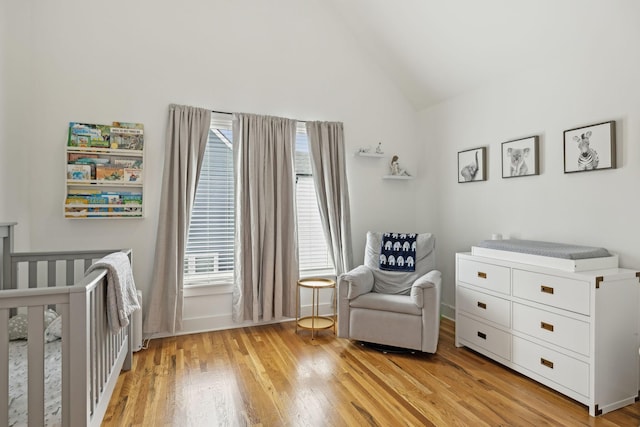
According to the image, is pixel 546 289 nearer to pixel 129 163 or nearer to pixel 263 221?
pixel 263 221

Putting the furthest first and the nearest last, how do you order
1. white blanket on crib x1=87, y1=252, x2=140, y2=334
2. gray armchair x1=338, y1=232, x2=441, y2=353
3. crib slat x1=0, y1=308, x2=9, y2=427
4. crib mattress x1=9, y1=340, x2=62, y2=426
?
gray armchair x1=338, y1=232, x2=441, y2=353, white blanket on crib x1=87, y1=252, x2=140, y2=334, crib mattress x1=9, y1=340, x2=62, y2=426, crib slat x1=0, y1=308, x2=9, y2=427

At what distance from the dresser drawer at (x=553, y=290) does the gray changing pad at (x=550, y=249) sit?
0.15 meters

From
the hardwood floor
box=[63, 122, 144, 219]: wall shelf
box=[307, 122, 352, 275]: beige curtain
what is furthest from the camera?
box=[307, 122, 352, 275]: beige curtain

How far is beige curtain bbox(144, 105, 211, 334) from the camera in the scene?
3.05m

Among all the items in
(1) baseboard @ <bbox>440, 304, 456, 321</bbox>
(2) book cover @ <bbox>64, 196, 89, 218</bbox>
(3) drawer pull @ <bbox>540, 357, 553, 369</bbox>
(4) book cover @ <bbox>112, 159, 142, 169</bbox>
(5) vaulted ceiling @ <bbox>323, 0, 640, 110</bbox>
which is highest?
(5) vaulted ceiling @ <bbox>323, 0, 640, 110</bbox>

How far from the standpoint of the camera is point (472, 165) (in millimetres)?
3475

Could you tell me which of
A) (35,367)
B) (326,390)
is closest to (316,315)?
(326,390)

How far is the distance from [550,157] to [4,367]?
11.3 feet

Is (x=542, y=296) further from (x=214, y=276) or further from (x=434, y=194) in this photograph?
(x=214, y=276)

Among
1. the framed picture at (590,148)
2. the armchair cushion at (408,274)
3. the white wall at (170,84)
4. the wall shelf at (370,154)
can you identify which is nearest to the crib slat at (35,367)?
the white wall at (170,84)

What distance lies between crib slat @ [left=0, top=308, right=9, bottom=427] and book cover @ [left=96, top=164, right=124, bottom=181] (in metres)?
1.85

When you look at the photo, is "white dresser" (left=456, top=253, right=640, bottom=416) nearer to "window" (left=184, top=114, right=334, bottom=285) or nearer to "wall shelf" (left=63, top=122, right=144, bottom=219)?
"window" (left=184, top=114, right=334, bottom=285)

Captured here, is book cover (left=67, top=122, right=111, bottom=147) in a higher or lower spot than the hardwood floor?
higher

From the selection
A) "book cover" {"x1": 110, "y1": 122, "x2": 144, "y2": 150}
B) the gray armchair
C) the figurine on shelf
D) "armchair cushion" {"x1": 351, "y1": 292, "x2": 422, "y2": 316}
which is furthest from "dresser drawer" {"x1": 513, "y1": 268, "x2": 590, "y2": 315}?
"book cover" {"x1": 110, "y1": 122, "x2": 144, "y2": 150}
